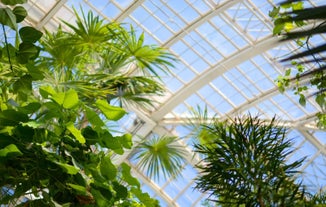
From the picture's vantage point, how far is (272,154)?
247cm

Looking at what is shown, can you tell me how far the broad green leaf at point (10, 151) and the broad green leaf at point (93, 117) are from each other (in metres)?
0.37

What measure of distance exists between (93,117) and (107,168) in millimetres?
329

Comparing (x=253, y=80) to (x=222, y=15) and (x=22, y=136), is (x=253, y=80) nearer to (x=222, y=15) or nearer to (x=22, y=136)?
(x=222, y=15)

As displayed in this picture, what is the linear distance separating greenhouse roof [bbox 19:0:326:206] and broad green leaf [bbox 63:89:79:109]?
39.5ft

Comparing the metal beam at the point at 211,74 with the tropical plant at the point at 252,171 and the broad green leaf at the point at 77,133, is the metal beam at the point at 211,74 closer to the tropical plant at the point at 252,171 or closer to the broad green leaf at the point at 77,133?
the tropical plant at the point at 252,171

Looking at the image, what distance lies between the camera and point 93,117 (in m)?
2.61

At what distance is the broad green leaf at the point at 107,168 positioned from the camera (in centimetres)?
276

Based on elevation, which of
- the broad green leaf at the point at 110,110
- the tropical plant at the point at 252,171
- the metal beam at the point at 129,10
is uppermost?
the metal beam at the point at 129,10

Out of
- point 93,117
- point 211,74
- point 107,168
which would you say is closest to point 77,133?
point 93,117

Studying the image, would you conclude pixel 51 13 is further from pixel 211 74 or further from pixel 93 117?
pixel 93 117

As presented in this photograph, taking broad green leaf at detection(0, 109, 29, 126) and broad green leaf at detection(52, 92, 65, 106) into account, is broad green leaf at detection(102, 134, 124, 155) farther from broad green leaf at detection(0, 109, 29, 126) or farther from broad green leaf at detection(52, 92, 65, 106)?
broad green leaf at detection(0, 109, 29, 126)

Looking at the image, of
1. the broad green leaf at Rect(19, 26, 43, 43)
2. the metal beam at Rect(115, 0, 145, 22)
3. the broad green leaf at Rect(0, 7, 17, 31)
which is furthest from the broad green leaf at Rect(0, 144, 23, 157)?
the metal beam at Rect(115, 0, 145, 22)

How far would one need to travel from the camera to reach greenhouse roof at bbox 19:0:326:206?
16125mm

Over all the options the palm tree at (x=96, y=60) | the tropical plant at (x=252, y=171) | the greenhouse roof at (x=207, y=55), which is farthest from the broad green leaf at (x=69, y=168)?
the greenhouse roof at (x=207, y=55)
